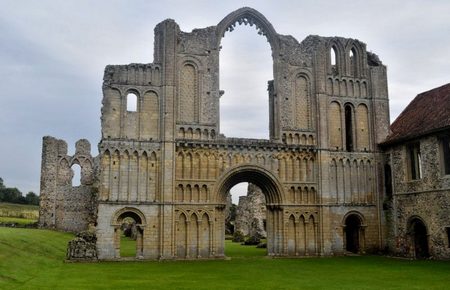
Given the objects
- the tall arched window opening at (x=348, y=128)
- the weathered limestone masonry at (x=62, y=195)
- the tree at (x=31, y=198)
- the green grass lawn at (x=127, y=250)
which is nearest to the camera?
the green grass lawn at (x=127, y=250)

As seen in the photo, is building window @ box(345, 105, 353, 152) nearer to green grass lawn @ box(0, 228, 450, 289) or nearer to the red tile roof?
the red tile roof

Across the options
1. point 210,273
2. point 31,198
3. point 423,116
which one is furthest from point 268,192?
point 31,198

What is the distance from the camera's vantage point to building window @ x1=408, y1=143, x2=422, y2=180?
27.0m

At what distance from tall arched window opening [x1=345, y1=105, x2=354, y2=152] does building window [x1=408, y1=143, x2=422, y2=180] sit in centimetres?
345

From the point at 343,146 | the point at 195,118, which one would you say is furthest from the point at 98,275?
the point at 343,146

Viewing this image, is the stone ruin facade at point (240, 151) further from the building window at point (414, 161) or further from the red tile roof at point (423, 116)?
the building window at point (414, 161)

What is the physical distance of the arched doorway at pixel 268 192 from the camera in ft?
88.5

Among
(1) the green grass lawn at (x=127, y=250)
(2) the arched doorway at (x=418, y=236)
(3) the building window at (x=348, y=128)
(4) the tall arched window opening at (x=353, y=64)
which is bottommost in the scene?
(1) the green grass lawn at (x=127, y=250)

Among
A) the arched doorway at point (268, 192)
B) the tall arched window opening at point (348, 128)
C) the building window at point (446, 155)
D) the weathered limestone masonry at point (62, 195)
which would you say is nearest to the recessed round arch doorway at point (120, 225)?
the arched doorway at point (268, 192)

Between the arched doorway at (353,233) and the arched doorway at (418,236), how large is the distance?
292 cm

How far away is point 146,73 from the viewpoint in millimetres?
26875

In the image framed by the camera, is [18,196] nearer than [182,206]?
No

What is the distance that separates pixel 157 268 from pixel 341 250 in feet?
38.5

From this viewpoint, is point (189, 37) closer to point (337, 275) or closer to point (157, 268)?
point (157, 268)
